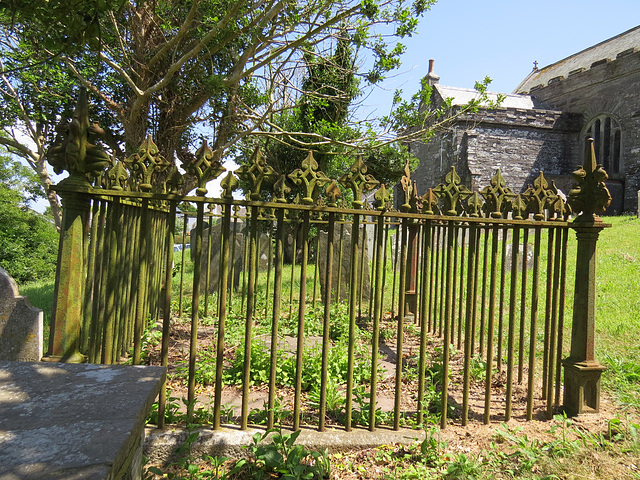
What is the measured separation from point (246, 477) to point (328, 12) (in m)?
4.77

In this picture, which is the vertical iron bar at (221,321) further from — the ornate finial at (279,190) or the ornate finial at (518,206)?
the ornate finial at (518,206)

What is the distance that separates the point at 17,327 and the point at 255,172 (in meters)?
2.76

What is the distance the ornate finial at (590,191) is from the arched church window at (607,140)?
22041 mm

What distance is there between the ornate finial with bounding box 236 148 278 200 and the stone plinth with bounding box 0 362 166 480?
122 cm

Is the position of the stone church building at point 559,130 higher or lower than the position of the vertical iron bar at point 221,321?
higher

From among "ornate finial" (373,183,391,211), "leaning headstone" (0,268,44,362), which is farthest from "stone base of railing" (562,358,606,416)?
"leaning headstone" (0,268,44,362)

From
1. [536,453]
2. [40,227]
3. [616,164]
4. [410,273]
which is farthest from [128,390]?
[616,164]

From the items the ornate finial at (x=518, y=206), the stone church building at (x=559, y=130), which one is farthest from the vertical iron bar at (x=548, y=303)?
the stone church building at (x=559, y=130)

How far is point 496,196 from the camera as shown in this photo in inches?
118

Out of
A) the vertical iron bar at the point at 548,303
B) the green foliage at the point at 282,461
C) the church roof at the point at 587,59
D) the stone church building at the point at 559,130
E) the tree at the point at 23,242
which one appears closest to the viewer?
the green foliage at the point at 282,461

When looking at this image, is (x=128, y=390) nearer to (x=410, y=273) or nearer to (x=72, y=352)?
(x=72, y=352)

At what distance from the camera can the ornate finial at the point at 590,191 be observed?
10.0 ft

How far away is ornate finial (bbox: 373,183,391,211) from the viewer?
2.68m

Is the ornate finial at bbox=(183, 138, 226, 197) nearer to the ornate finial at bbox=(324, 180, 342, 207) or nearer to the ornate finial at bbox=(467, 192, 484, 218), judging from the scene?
the ornate finial at bbox=(324, 180, 342, 207)
